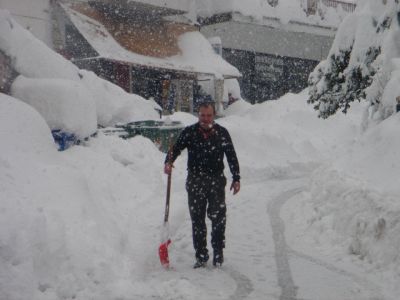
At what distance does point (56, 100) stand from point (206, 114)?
4223mm

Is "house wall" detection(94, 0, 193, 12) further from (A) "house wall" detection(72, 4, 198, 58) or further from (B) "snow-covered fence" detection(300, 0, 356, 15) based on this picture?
(B) "snow-covered fence" detection(300, 0, 356, 15)

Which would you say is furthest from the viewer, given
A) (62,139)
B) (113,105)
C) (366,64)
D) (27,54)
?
(113,105)

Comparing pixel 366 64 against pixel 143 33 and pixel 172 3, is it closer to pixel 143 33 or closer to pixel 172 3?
pixel 172 3

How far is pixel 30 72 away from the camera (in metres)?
10.0

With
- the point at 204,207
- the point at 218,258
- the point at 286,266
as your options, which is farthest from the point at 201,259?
the point at 286,266

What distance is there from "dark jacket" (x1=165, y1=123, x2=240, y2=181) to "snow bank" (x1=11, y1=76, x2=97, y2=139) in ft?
12.7

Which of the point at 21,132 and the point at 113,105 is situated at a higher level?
the point at 21,132

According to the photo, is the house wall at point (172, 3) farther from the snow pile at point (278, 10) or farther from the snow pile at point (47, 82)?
the snow pile at point (47, 82)

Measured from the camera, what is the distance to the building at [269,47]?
26.6 meters

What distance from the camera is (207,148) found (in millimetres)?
5895

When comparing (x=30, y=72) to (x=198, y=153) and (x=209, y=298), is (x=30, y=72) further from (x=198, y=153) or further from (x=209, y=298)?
(x=209, y=298)

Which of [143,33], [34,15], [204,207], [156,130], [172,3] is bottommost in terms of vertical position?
[156,130]

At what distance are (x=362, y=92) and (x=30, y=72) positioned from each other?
6316 mm

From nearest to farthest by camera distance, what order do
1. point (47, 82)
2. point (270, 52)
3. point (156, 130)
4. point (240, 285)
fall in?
point (240, 285), point (47, 82), point (156, 130), point (270, 52)
